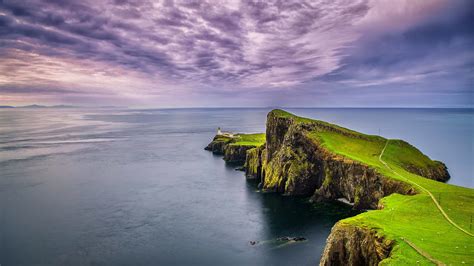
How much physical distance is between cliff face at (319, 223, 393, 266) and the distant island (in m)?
0.13

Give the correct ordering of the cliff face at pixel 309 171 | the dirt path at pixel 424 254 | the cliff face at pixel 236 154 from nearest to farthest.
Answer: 1. the dirt path at pixel 424 254
2. the cliff face at pixel 309 171
3. the cliff face at pixel 236 154

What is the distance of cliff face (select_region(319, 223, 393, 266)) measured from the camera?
4362 cm

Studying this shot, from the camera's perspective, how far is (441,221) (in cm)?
5366

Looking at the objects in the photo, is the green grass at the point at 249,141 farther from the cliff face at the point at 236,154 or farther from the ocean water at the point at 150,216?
the ocean water at the point at 150,216

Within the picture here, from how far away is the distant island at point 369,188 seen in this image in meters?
43.3

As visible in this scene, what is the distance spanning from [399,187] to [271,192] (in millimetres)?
43525

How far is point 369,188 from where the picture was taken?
3418 inches

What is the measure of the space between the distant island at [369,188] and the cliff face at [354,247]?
13 centimetres

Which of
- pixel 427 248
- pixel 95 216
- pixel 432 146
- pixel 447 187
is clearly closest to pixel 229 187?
pixel 95 216

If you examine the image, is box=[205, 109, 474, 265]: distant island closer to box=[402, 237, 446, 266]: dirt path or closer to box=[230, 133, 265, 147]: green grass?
box=[402, 237, 446, 266]: dirt path

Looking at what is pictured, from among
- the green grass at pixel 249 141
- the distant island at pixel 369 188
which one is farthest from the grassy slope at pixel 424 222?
the green grass at pixel 249 141

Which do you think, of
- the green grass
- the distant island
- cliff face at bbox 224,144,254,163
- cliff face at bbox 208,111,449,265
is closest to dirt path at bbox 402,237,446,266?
the distant island

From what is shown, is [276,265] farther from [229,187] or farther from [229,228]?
[229,187]

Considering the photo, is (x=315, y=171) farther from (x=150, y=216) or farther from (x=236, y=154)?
(x=236, y=154)
